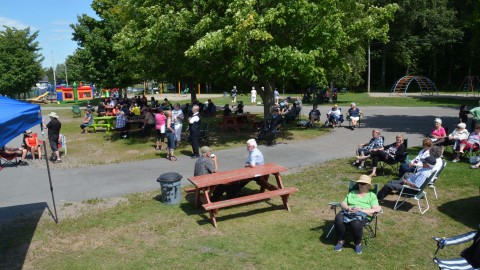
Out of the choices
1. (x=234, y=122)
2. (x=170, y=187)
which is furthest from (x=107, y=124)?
(x=170, y=187)

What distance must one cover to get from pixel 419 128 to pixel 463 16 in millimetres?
38795

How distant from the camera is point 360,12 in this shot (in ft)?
56.2

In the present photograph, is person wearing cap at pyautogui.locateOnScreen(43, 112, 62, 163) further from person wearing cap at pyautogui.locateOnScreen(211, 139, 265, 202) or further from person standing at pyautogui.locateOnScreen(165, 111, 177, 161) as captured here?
person wearing cap at pyautogui.locateOnScreen(211, 139, 265, 202)

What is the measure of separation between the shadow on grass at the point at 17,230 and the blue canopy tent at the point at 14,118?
1995 mm

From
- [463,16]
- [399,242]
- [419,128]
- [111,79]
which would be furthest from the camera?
[463,16]

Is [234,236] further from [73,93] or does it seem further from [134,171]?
[73,93]

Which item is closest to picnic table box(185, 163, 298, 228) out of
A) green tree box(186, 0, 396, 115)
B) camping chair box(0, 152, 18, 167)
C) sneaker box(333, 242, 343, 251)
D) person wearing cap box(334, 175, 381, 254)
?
person wearing cap box(334, 175, 381, 254)

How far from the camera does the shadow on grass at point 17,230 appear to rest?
636cm

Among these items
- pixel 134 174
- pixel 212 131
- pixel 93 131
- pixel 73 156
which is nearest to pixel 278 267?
pixel 134 174

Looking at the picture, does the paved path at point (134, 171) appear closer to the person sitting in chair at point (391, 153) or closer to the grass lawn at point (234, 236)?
the grass lawn at point (234, 236)

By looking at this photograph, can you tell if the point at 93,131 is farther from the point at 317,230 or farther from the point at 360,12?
the point at 317,230

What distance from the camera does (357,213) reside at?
639 centimetres

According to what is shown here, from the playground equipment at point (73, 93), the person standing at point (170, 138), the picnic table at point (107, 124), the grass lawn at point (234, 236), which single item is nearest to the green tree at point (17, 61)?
the playground equipment at point (73, 93)

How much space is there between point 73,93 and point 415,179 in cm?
4603
